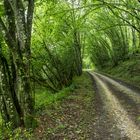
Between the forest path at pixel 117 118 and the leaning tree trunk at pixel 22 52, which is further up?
the leaning tree trunk at pixel 22 52

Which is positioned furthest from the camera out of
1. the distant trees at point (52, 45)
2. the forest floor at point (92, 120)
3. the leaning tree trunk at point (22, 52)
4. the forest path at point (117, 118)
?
the distant trees at point (52, 45)

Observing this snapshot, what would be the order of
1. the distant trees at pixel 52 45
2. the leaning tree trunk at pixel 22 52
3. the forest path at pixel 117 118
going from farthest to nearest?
the distant trees at pixel 52 45, the leaning tree trunk at pixel 22 52, the forest path at pixel 117 118

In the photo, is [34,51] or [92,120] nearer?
[92,120]

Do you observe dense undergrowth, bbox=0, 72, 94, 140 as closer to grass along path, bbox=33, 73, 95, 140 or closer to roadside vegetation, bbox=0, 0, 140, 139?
grass along path, bbox=33, 73, 95, 140

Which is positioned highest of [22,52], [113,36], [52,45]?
[113,36]

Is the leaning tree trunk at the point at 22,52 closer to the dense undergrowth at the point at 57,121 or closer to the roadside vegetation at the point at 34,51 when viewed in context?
the roadside vegetation at the point at 34,51

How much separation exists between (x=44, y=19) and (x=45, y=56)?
3.40 metres

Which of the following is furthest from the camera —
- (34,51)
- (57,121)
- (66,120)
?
(34,51)

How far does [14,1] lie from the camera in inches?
423

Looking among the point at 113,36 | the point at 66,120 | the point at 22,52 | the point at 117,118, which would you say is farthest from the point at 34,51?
the point at 113,36

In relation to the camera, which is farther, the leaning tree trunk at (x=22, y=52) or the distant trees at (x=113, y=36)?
the distant trees at (x=113, y=36)

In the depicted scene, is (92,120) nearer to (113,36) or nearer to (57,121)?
(57,121)

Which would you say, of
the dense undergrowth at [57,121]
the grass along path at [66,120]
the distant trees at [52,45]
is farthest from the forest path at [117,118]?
the distant trees at [52,45]

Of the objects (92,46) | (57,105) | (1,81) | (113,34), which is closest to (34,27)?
(57,105)
